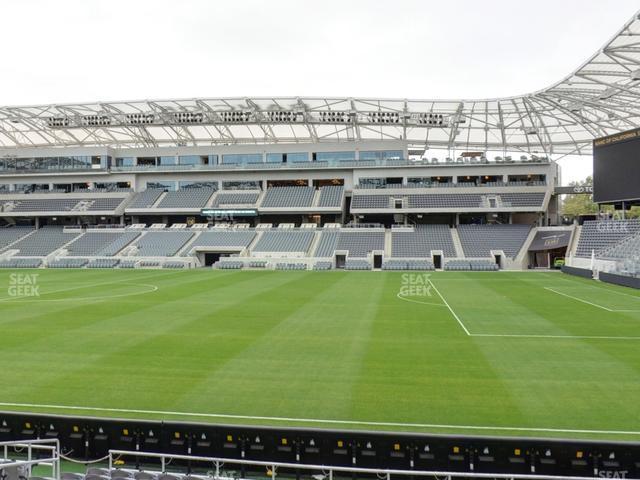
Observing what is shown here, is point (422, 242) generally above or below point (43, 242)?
above

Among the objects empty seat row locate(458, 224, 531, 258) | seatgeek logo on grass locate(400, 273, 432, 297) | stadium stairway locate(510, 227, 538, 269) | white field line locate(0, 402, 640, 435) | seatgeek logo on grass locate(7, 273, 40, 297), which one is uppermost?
empty seat row locate(458, 224, 531, 258)

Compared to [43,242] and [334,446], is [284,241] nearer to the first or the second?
[43,242]

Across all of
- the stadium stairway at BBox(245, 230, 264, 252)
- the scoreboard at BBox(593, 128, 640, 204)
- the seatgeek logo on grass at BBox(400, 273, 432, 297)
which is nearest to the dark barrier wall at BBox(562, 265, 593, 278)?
the scoreboard at BBox(593, 128, 640, 204)

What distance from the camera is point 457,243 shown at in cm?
5400

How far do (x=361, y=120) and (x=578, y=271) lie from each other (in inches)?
1173

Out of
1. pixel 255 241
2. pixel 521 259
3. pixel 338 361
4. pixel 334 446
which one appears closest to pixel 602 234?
pixel 521 259

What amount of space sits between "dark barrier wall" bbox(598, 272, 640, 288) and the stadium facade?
8214 mm

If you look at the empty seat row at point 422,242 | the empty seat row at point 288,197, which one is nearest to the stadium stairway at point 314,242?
the empty seat row at point 288,197

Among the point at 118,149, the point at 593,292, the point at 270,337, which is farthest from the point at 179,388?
the point at 118,149

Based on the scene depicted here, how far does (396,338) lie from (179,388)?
8359 mm

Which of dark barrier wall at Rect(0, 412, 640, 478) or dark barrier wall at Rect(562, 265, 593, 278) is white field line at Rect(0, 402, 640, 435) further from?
dark barrier wall at Rect(562, 265, 593, 278)

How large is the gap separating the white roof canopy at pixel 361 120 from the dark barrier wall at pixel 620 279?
15.6m

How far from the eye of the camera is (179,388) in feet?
39.2

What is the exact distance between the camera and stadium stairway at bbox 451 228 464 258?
51.7 meters
